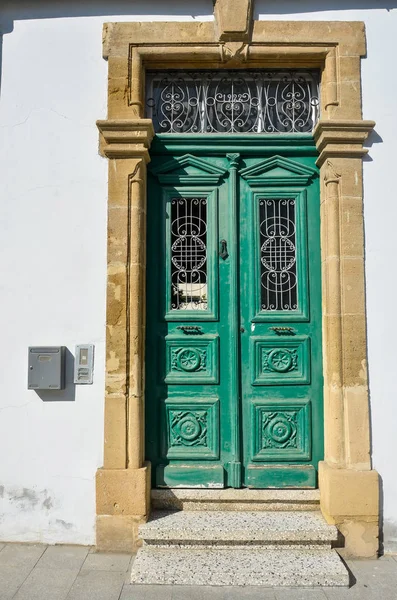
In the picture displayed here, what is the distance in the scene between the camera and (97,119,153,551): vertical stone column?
148 inches

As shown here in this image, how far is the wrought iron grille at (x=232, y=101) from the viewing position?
168 inches

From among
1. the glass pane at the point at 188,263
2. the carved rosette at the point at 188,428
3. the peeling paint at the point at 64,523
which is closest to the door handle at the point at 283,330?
the glass pane at the point at 188,263

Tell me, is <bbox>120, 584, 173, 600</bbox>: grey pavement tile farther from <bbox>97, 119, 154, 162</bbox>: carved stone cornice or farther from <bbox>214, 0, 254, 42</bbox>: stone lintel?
<bbox>214, 0, 254, 42</bbox>: stone lintel

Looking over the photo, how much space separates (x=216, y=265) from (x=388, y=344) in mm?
1478

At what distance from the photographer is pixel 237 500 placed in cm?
393

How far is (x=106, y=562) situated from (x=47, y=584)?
44cm

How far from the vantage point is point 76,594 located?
125 inches

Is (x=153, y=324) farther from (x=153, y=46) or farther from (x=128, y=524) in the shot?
(x=153, y=46)

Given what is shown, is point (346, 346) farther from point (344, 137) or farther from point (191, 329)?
point (344, 137)

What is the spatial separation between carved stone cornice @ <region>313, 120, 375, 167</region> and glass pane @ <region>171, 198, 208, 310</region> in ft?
3.74

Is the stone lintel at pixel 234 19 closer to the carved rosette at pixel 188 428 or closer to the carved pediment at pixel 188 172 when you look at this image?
the carved pediment at pixel 188 172

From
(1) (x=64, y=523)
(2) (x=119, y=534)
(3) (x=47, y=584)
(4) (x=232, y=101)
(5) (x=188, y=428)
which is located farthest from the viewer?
(4) (x=232, y=101)

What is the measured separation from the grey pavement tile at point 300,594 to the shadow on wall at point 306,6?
A: 4.26 meters

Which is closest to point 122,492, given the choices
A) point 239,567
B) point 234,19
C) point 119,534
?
point 119,534
